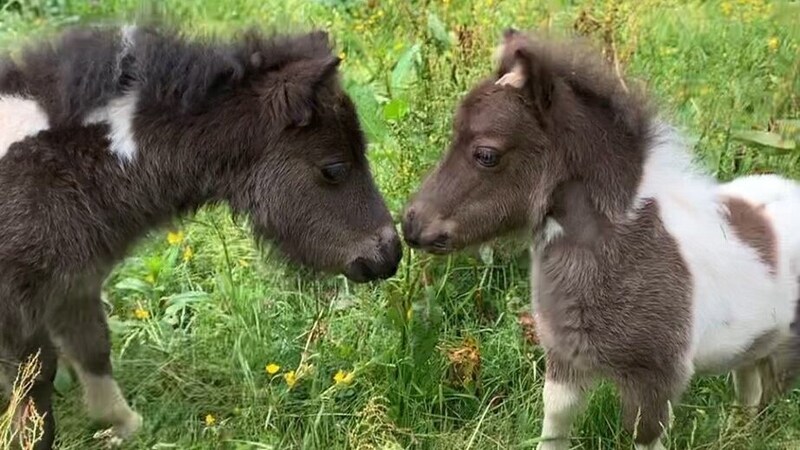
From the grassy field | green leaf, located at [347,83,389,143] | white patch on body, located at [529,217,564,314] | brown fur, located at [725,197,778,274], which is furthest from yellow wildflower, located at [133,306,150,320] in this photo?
brown fur, located at [725,197,778,274]

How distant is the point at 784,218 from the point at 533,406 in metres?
1.13

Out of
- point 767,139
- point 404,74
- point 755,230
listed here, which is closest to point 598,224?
point 755,230

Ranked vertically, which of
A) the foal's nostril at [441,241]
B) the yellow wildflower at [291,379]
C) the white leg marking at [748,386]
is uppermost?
the foal's nostril at [441,241]

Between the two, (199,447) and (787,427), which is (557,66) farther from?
(199,447)

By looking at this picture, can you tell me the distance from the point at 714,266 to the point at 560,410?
694 millimetres

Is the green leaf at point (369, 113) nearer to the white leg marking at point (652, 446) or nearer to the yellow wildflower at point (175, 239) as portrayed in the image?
the yellow wildflower at point (175, 239)

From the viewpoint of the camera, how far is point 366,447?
11.6 feet

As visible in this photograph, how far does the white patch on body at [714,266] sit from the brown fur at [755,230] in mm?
28

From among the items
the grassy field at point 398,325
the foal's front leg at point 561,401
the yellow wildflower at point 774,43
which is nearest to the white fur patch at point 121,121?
the grassy field at point 398,325

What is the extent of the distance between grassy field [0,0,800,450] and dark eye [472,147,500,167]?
58 centimetres

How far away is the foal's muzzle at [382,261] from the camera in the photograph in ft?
11.2

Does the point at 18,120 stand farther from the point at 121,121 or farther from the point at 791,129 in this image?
the point at 791,129

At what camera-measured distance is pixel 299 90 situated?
321 centimetres

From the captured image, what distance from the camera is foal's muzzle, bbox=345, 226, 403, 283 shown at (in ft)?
11.2
